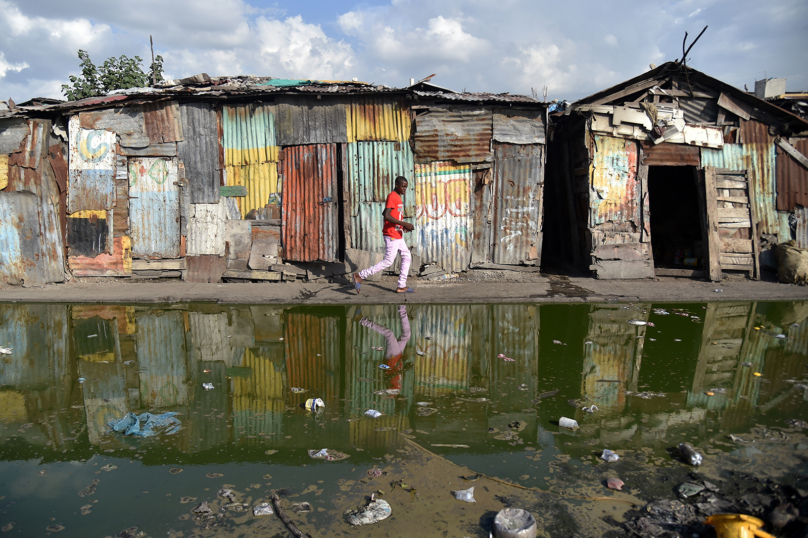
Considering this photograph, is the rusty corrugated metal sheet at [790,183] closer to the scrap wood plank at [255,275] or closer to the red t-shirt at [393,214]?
the red t-shirt at [393,214]

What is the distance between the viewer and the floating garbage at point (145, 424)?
3.48 metres

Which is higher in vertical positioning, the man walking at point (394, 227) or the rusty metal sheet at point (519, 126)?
the rusty metal sheet at point (519, 126)

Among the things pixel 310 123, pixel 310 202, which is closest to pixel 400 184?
pixel 310 202

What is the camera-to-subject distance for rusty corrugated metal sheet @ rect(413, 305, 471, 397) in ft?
14.4

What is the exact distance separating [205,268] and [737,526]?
30.0ft

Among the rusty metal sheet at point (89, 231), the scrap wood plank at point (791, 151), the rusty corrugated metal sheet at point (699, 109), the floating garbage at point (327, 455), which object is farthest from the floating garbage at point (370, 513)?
the scrap wood plank at point (791, 151)

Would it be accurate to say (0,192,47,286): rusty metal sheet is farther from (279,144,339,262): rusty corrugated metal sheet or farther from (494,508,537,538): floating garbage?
(494,508,537,538): floating garbage

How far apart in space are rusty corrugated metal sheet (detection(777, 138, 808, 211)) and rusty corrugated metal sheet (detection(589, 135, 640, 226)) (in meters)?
2.88

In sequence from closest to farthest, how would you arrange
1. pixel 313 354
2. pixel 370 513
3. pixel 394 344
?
1. pixel 370 513
2. pixel 313 354
3. pixel 394 344

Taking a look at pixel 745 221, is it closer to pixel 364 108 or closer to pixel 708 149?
pixel 708 149

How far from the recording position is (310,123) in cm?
941

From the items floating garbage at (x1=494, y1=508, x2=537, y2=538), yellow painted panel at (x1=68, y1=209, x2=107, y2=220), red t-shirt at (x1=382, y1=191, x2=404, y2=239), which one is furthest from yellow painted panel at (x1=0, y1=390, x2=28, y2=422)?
yellow painted panel at (x1=68, y1=209, x2=107, y2=220)

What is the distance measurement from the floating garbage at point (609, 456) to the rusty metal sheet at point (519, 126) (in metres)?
7.31

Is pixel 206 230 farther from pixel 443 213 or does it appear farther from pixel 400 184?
pixel 443 213
